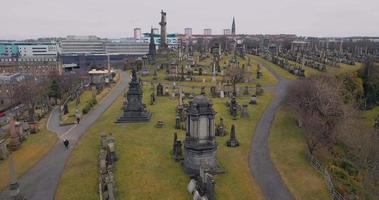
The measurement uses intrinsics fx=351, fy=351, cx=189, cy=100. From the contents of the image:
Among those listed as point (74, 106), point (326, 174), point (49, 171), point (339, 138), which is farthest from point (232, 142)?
point (74, 106)

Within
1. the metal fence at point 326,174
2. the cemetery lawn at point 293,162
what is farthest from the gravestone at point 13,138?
the metal fence at point 326,174

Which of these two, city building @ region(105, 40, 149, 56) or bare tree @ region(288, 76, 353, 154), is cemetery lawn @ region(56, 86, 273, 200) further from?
city building @ region(105, 40, 149, 56)

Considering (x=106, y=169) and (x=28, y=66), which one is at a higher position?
(x=28, y=66)

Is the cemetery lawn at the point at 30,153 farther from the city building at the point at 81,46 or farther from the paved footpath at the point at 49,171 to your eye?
the city building at the point at 81,46

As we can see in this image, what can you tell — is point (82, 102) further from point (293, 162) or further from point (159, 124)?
point (293, 162)

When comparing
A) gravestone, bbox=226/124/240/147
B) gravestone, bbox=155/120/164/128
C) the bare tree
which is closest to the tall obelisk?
the bare tree

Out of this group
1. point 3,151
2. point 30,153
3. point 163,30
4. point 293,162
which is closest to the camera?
point 293,162

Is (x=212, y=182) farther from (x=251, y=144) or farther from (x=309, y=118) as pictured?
(x=309, y=118)
